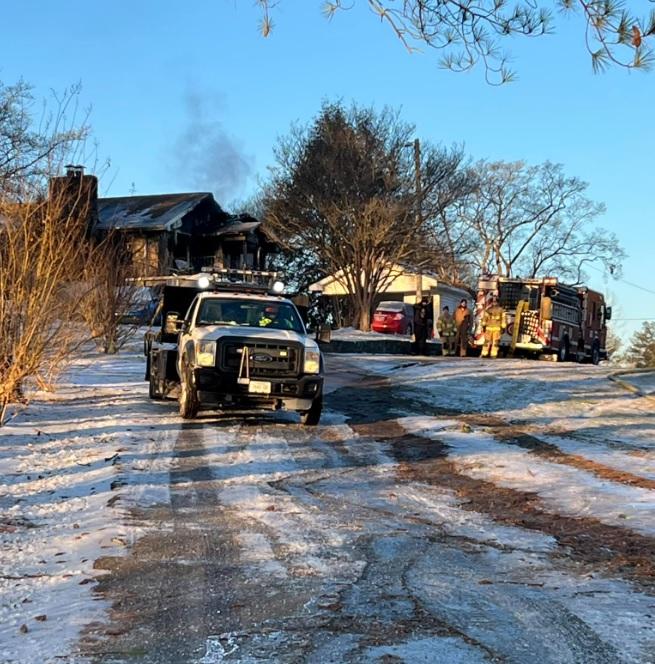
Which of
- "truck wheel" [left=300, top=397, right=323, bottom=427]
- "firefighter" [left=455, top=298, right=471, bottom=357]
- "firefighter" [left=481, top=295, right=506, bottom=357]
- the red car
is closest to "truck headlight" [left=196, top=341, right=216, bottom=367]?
"truck wheel" [left=300, top=397, right=323, bottom=427]

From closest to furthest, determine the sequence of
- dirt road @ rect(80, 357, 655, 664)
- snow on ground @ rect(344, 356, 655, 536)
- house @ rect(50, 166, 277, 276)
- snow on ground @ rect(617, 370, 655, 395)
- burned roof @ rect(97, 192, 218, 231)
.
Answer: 1. dirt road @ rect(80, 357, 655, 664)
2. snow on ground @ rect(344, 356, 655, 536)
3. snow on ground @ rect(617, 370, 655, 395)
4. burned roof @ rect(97, 192, 218, 231)
5. house @ rect(50, 166, 277, 276)

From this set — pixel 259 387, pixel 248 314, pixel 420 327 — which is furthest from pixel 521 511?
pixel 420 327

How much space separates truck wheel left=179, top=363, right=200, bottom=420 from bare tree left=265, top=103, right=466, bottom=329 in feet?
78.8

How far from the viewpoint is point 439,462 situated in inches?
390

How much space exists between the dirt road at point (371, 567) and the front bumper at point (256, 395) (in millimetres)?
1644

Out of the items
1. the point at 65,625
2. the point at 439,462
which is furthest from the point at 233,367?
the point at 65,625

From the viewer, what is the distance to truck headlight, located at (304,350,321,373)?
12.2 metres

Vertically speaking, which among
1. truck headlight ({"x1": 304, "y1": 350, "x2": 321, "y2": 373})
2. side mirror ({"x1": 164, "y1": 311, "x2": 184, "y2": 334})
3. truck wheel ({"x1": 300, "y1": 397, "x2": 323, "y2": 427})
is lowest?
truck wheel ({"x1": 300, "y1": 397, "x2": 323, "y2": 427})

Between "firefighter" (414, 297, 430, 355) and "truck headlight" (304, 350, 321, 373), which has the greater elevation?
"firefighter" (414, 297, 430, 355)

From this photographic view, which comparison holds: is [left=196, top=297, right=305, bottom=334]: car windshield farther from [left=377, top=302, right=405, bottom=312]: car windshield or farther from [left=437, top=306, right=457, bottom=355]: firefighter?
[left=377, top=302, right=405, bottom=312]: car windshield

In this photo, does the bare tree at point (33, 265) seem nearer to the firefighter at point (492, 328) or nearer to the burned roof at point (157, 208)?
the firefighter at point (492, 328)

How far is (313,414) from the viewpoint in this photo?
40.4 feet

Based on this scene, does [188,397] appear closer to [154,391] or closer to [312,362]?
[312,362]

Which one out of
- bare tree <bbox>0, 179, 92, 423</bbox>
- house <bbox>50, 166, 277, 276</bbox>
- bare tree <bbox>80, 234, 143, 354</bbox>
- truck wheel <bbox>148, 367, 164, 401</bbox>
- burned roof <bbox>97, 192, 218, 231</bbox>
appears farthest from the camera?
house <bbox>50, 166, 277, 276</bbox>
